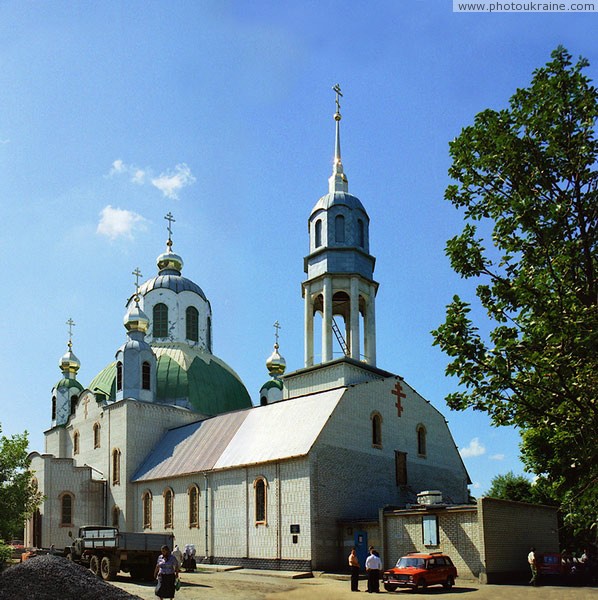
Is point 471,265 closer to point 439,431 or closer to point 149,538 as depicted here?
point 149,538

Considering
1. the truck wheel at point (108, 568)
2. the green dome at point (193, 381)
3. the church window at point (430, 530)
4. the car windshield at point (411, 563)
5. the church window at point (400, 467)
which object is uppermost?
the green dome at point (193, 381)

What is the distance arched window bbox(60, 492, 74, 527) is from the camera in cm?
4222

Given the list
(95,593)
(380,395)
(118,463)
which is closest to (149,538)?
(95,593)

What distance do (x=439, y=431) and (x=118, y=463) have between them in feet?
56.6

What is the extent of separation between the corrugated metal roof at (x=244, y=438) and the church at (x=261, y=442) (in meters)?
0.10

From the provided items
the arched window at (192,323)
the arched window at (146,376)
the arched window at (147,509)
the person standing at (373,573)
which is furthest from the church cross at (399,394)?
the arched window at (192,323)

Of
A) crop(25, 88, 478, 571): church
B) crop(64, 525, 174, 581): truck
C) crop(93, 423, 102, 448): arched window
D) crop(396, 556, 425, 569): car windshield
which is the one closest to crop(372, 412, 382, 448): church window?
crop(25, 88, 478, 571): church

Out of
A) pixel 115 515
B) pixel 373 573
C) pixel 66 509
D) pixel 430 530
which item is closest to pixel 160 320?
pixel 66 509

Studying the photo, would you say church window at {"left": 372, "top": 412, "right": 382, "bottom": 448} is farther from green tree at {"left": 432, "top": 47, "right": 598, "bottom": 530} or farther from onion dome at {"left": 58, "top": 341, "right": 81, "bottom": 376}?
onion dome at {"left": 58, "top": 341, "right": 81, "bottom": 376}

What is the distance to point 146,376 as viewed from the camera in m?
44.7

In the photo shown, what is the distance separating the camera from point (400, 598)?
2189cm

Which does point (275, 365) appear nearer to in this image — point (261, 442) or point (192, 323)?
point (192, 323)

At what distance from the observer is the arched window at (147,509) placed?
1550 inches

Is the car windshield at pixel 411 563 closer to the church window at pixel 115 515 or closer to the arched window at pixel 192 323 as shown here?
the church window at pixel 115 515
